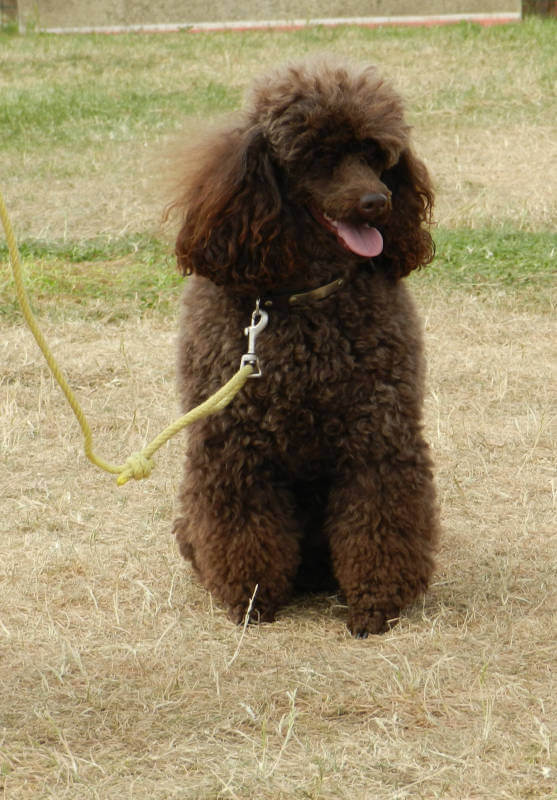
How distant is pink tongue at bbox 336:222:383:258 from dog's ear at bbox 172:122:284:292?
17 centimetres

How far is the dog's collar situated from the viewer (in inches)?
122

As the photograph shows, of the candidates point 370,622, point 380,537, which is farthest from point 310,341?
point 370,622

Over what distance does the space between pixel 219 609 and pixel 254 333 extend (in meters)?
0.83

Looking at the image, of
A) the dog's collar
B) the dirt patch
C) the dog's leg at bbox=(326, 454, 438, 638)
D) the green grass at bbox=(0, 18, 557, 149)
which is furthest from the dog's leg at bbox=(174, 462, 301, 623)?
the dirt patch

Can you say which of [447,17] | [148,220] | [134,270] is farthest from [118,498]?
[447,17]

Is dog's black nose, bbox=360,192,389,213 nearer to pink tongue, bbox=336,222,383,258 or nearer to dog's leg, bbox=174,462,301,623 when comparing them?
pink tongue, bbox=336,222,383,258

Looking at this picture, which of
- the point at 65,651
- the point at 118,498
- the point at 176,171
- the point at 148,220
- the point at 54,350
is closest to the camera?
the point at 65,651

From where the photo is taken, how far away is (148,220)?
803 centimetres

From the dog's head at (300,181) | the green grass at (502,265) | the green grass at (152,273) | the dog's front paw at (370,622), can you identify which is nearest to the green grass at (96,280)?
the green grass at (152,273)

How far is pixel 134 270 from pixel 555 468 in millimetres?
3326

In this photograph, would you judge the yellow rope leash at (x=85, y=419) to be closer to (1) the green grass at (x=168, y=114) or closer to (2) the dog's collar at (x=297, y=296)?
(2) the dog's collar at (x=297, y=296)

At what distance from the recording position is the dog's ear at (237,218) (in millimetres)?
3018

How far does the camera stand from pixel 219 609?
333 centimetres

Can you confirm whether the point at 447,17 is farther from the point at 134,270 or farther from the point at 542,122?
the point at 134,270
